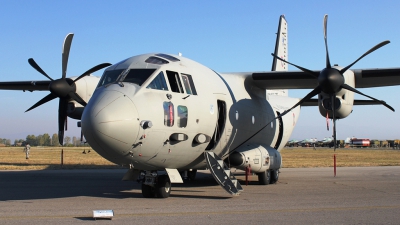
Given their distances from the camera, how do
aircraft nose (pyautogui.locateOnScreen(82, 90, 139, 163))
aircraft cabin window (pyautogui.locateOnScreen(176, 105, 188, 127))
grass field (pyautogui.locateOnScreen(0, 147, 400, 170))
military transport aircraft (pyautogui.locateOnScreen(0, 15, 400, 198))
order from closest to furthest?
aircraft nose (pyautogui.locateOnScreen(82, 90, 139, 163)) → military transport aircraft (pyautogui.locateOnScreen(0, 15, 400, 198)) → aircraft cabin window (pyautogui.locateOnScreen(176, 105, 188, 127)) → grass field (pyautogui.locateOnScreen(0, 147, 400, 170))

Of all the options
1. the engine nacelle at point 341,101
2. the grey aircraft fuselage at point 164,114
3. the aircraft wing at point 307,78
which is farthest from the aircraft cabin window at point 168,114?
the engine nacelle at point 341,101

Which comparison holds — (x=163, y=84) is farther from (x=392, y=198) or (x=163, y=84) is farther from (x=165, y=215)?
(x=392, y=198)

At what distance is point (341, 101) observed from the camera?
17672 millimetres

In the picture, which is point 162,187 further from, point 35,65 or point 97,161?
point 97,161

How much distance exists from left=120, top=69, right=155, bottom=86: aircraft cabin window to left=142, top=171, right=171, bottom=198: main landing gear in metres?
2.56

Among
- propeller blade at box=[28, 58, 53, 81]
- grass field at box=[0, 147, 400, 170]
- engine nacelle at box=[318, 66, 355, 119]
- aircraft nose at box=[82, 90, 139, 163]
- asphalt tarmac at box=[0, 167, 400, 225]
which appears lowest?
grass field at box=[0, 147, 400, 170]

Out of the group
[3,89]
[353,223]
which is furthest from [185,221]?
[3,89]

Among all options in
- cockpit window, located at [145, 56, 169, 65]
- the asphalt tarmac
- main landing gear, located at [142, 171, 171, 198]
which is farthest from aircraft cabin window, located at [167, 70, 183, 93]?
the asphalt tarmac

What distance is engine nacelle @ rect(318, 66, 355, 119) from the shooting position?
17.2 m

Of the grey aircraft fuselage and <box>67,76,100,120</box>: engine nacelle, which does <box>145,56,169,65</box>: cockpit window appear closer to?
the grey aircraft fuselage

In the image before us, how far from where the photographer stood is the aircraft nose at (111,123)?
36.8 feet

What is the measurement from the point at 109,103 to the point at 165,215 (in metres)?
A: 3.10

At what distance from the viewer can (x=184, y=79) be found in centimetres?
1383

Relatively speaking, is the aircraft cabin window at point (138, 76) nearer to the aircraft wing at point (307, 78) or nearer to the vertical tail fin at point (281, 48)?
the aircraft wing at point (307, 78)
